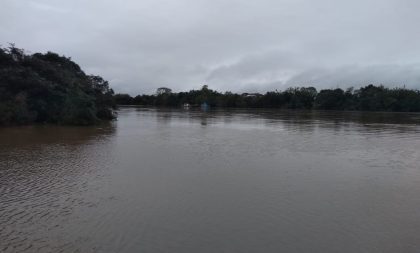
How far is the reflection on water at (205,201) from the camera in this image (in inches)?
281

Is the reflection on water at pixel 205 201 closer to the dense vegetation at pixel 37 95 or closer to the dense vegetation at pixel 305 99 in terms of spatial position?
the dense vegetation at pixel 37 95

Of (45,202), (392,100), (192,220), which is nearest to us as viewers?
(192,220)

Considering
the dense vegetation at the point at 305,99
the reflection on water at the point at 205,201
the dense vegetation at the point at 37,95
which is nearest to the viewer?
the reflection on water at the point at 205,201

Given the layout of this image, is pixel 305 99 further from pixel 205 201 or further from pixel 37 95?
pixel 205 201

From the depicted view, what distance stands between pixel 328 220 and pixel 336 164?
7.38 m

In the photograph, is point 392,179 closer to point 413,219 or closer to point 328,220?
point 413,219

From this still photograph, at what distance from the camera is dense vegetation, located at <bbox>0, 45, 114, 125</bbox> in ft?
92.8

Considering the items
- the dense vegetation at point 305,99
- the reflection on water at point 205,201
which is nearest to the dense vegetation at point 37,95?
the reflection on water at point 205,201

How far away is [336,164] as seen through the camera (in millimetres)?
15438

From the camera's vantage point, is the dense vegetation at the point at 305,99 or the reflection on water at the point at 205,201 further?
the dense vegetation at the point at 305,99

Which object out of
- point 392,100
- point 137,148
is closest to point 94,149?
point 137,148

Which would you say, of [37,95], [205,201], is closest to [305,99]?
[37,95]

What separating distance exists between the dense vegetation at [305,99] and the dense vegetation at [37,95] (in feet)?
Result: 243

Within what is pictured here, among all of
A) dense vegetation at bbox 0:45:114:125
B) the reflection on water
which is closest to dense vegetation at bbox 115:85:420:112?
dense vegetation at bbox 0:45:114:125
